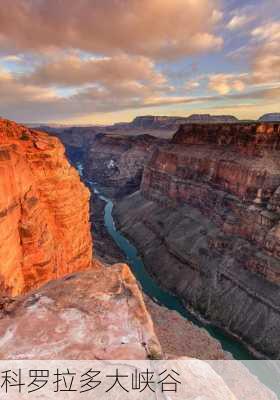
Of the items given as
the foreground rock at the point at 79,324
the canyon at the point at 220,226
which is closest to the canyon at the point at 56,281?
the foreground rock at the point at 79,324

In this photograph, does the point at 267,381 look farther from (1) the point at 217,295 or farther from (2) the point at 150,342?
(2) the point at 150,342

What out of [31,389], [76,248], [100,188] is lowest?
[100,188]

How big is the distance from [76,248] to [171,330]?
43.8 feet

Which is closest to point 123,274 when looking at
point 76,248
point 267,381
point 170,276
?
point 76,248

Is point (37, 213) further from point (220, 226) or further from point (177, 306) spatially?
point (220, 226)

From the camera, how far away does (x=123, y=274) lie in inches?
577

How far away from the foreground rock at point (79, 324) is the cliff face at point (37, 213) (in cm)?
1254

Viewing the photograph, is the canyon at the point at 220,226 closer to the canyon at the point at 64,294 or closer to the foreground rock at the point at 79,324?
the canyon at the point at 64,294

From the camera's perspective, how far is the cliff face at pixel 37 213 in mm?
25719

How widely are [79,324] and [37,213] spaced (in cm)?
2108

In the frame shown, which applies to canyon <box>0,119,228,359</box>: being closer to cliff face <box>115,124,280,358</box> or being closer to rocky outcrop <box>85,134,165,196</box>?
cliff face <box>115,124,280,358</box>

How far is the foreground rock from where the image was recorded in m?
9.89

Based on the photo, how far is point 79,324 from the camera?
35.7ft

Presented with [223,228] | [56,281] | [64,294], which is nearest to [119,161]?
[223,228]
